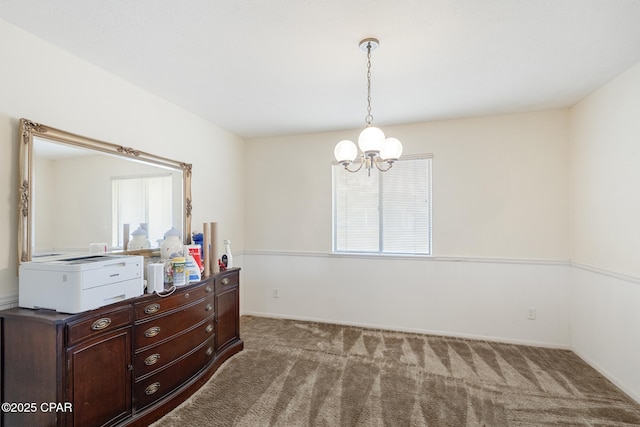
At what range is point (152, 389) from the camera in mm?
2088

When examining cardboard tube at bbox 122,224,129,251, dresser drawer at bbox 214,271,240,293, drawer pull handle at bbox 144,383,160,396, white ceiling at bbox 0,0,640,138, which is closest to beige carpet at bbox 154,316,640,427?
drawer pull handle at bbox 144,383,160,396

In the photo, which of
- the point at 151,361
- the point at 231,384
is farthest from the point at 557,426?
the point at 151,361

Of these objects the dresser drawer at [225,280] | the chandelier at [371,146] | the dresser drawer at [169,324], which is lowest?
the dresser drawer at [169,324]

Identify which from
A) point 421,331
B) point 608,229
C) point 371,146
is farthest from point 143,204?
point 608,229

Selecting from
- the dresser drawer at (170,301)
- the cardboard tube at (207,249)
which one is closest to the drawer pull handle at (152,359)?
the dresser drawer at (170,301)

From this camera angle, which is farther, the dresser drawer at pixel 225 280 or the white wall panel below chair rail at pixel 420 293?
the white wall panel below chair rail at pixel 420 293

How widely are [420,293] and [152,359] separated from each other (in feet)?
9.29

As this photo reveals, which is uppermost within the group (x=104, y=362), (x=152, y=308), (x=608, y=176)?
(x=608, y=176)

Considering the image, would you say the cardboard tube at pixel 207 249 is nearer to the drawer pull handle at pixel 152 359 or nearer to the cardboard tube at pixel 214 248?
the cardboard tube at pixel 214 248

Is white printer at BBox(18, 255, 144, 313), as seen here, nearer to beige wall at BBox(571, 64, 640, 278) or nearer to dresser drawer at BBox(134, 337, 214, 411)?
dresser drawer at BBox(134, 337, 214, 411)

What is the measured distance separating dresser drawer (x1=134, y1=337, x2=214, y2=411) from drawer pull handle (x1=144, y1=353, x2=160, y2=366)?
88mm

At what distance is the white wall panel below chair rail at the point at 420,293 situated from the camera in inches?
130

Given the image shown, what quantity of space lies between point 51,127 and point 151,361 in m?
1.72

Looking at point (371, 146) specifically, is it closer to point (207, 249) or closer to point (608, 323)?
point (207, 249)
